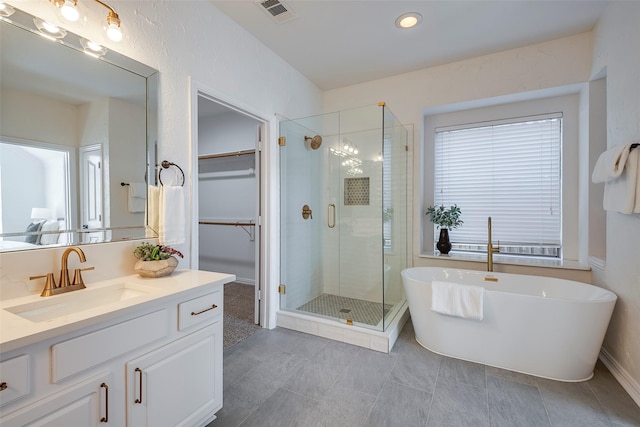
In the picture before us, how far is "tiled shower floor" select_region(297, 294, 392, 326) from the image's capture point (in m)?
2.72

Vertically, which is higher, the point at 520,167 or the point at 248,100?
the point at 248,100

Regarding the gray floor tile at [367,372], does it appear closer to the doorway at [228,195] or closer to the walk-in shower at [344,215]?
the walk-in shower at [344,215]

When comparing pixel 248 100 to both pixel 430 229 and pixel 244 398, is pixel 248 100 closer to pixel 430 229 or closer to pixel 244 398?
pixel 244 398

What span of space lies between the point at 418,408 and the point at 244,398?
109 cm

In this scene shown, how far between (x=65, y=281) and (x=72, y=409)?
60 centimetres

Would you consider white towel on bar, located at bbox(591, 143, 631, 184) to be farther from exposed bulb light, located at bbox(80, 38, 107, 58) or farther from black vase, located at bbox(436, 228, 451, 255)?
exposed bulb light, located at bbox(80, 38, 107, 58)

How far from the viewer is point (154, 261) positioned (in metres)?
1.59

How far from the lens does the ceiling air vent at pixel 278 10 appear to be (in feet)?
7.07

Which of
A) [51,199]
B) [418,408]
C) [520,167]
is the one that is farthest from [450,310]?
[51,199]

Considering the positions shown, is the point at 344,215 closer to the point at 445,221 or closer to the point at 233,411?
the point at 445,221

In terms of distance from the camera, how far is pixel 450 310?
223 centimetres

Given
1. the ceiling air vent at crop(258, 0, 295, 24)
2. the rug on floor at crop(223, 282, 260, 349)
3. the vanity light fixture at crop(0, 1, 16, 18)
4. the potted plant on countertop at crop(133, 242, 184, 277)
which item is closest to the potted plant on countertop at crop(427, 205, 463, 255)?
the rug on floor at crop(223, 282, 260, 349)

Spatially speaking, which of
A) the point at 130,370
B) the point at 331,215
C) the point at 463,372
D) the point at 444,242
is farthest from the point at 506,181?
the point at 130,370

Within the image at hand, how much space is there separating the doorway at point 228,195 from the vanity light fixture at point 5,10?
2.73 metres
